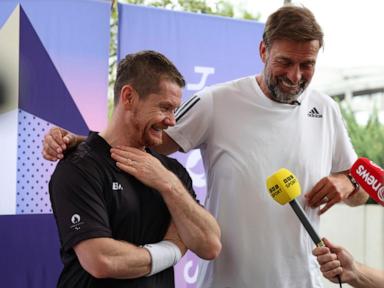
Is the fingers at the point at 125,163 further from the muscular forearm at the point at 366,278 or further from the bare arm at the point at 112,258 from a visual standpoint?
the muscular forearm at the point at 366,278

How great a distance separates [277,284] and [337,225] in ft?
12.8

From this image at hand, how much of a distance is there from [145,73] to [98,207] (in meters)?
0.44

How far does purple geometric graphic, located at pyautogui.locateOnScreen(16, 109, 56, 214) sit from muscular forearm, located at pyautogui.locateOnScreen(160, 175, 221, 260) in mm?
1332

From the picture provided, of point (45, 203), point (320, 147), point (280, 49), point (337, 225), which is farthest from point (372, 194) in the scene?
point (337, 225)

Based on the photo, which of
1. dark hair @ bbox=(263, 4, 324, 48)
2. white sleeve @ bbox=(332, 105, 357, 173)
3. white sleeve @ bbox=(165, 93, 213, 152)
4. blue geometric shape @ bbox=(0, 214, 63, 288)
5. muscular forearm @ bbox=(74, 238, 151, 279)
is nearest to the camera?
muscular forearm @ bbox=(74, 238, 151, 279)

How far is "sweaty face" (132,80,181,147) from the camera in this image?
1757mm

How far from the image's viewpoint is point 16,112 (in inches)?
112

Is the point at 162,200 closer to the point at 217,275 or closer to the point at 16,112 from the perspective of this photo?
the point at 217,275

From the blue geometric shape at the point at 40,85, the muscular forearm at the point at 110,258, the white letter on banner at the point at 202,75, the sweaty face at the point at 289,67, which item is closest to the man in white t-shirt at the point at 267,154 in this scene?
the sweaty face at the point at 289,67

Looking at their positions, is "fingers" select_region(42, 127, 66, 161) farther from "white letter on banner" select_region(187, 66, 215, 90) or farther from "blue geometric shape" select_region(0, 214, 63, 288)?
"white letter on banner" select_region(187, 66, 215, 90)

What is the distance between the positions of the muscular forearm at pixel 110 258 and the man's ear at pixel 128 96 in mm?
426

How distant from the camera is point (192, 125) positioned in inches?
80.7

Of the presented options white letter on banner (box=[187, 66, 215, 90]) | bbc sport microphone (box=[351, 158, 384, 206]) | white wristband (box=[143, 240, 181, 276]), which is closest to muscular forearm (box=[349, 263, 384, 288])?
bbc sport microphone (box=[351, 158, 384, 206])

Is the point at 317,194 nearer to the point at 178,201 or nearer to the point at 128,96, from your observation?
the point at 178,201
